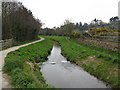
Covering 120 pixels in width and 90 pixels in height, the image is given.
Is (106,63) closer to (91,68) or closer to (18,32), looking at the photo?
(91,68)

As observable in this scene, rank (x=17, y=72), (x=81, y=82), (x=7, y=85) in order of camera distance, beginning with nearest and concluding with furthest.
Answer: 1. (x=7, y=85)
2. (x=17, y=72)
3. (x=81, y=82)

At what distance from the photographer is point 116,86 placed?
7.68m

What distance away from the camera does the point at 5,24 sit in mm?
23328

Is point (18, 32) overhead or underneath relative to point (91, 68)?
overhead

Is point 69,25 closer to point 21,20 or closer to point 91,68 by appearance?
point 21,20

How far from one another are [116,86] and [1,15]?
22.0 metres

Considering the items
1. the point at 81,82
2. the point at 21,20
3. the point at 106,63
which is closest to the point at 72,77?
the point at 81,82

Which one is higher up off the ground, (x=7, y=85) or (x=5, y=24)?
(x=5, y=24)

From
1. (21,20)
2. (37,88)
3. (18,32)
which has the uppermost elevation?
(21,20)

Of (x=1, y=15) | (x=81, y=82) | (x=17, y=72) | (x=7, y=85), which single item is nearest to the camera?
Answer: (x=7, y=85)

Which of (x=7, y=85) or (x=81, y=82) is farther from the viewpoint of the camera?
(x=81, y=82)

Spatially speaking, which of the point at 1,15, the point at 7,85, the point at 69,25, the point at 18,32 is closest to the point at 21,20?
the point at 18,32

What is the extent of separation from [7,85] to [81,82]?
4809mm

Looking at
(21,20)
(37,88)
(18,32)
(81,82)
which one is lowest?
(81,82)
